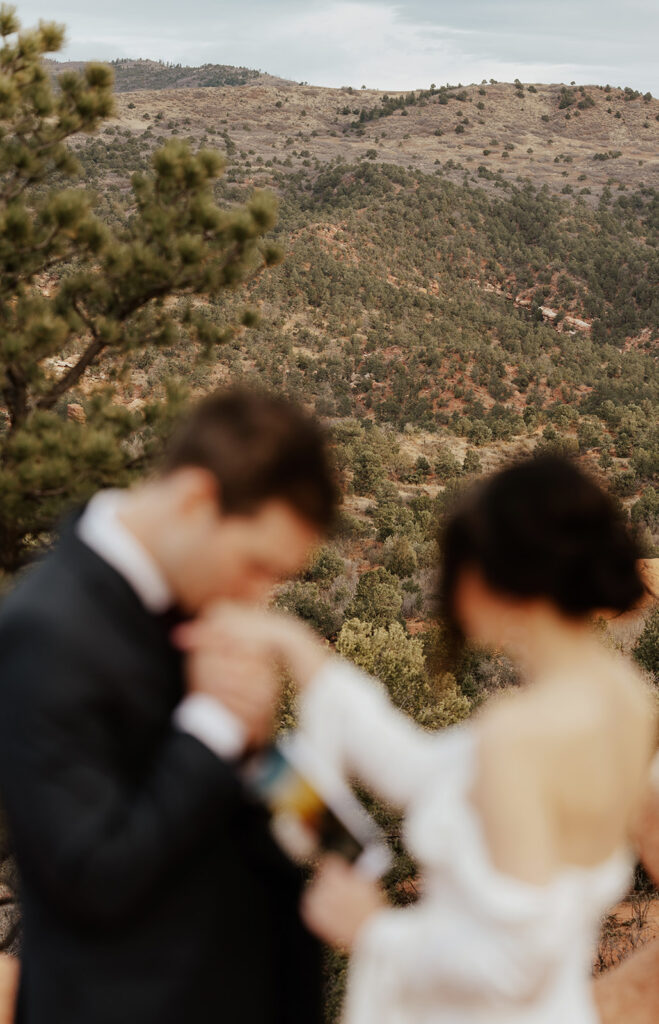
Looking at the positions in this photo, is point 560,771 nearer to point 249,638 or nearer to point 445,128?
point 249,638

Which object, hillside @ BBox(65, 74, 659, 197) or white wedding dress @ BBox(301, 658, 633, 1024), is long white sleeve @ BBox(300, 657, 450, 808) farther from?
hillside @ BBox(65, 74, 659, 197)

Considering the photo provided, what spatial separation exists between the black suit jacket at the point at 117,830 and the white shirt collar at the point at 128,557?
15 millimetres

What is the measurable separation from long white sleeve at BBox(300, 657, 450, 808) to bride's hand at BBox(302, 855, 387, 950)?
0.42ft

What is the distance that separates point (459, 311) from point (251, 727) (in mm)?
32076

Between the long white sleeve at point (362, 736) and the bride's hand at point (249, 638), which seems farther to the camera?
the long white sleeve at point (362, 736)

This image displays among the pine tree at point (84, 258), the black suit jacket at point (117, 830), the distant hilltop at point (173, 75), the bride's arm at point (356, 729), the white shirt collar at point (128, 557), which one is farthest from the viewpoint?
the distant hilltop at point (173, 75)

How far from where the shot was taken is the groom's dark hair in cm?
98

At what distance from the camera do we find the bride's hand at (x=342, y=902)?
1120mm

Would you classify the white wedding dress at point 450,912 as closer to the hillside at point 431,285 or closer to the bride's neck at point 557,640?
the bride's neck at point 557,640

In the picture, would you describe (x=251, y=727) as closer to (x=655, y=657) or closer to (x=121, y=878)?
(x=121, y=878)

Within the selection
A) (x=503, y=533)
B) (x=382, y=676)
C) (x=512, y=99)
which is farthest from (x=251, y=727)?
(x=512, y=99)

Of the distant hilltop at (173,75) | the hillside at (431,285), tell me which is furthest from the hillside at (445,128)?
the distant hilltop at (173,75)

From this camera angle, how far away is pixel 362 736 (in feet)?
3.96

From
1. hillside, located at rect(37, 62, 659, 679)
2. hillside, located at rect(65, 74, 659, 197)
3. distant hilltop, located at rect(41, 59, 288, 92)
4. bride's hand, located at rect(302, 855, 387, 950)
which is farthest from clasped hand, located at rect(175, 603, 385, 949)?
distant hilltop, located at rect(41, 59, 288, 92)
